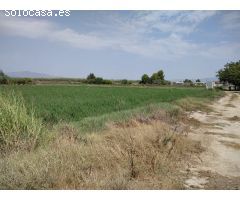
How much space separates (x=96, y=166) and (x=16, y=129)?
202 cm

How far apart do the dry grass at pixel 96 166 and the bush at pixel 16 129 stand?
0.41m

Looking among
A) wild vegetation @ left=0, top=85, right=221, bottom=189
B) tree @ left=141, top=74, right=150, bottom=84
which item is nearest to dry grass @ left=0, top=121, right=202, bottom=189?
wild vegetation @ left=0, top=85, right=221, bottom=189

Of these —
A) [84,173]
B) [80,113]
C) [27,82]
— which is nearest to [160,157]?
[84,173]

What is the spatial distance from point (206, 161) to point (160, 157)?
1657 millimetres

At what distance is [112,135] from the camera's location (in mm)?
8586

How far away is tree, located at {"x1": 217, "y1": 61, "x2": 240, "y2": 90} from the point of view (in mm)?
69312

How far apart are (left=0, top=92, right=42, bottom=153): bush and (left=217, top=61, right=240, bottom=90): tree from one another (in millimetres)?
66196

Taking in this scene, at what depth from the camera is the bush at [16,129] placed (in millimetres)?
7032

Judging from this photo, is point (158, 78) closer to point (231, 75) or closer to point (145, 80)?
point (145, 80)

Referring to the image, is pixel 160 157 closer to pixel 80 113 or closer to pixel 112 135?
pixel 112 135

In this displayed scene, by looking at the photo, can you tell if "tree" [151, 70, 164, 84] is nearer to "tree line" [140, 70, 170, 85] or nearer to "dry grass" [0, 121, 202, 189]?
"tree line" [140, 70, 170, 85]

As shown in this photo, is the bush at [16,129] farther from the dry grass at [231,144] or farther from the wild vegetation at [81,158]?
the dry grass at [231,144]

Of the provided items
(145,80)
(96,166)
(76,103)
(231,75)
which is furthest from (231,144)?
(145,80)

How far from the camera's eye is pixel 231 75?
7119cm
